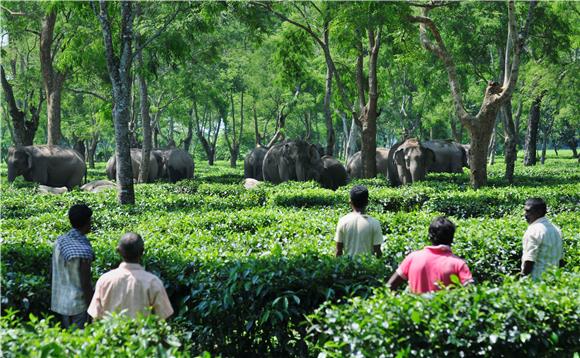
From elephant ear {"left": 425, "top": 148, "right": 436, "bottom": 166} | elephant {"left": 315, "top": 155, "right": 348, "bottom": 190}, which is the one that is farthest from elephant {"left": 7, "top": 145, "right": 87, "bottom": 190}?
elephant ear {"left": 425, "top": 148, "right": 436, "bottom": 166}

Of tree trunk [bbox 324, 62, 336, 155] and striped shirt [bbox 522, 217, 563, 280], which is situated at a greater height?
tree trunk [bbox 324, 62, 336, 155]

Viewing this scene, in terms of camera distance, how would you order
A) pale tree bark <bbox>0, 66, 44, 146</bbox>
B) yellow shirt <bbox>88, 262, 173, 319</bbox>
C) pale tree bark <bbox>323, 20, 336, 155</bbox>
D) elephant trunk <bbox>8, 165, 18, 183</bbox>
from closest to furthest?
yellow shirt <bbox>88, 262, 173, 319</bbox>, pale tree bark <bbox>323, 20, 336, 155</bbox>, elephant trunk <bbox>8, 165, 18, 183</bbox>, pale tree bark <bbox>0, 66, 44, 146</bbox>

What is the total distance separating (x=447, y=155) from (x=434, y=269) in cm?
2689

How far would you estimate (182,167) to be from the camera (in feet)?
108

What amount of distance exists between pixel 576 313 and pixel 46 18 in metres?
22.2

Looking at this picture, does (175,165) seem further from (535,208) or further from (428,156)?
(535,208)

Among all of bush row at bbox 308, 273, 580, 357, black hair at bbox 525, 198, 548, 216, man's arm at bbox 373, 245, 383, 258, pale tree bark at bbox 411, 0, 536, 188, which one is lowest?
bush row at bbox 308, 273, 580, 357

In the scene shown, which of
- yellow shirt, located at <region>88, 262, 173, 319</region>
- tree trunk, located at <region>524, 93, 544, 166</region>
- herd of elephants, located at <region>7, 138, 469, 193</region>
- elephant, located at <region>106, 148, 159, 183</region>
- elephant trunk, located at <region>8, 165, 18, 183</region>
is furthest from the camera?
tree trunk, located at <region>524, 93, 544, 166</region>

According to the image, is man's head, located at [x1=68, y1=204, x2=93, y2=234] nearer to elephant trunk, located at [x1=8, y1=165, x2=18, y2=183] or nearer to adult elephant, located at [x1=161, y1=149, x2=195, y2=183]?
elephant trunk, located at [x1=8, y1=165, x2=18, y2=183]

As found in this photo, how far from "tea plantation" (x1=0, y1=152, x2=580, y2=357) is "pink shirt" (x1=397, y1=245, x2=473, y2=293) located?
0.29 metres

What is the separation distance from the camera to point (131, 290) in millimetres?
5242

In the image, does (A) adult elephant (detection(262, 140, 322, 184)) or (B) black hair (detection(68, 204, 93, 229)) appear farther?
(A) adult elephant (detection(262, 140, 322, 184))

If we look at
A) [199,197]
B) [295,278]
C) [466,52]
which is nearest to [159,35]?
[199,197]

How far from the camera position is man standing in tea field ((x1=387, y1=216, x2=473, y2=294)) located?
5.63m
